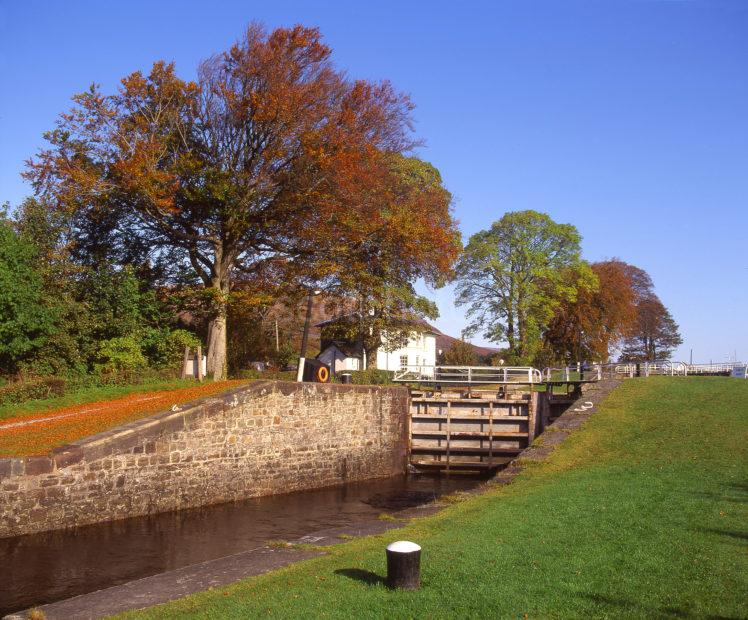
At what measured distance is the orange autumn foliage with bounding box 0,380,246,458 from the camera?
14773 millimetres

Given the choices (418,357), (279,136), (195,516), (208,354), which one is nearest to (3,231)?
(208,354)

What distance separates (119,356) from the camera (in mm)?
24016

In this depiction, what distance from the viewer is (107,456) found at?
15.1 m

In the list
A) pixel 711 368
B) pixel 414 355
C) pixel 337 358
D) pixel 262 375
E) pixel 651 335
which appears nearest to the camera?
pixel 262 375

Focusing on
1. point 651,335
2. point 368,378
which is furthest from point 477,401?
point 651,335

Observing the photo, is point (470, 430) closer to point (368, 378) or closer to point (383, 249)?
point (368, 378)

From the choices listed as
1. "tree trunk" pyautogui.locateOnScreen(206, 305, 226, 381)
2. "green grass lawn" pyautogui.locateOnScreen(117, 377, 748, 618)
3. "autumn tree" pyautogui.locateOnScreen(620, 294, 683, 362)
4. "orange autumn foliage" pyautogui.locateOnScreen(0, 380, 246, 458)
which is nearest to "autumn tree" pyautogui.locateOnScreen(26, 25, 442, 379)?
"tree trunk" pyautogui.locateOnScreen(206, 305, 226, 381)

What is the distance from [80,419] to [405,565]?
12.5m

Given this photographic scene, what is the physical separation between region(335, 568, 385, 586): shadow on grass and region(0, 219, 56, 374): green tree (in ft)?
54.5

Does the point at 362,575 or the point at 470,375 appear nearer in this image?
the point at 362,575

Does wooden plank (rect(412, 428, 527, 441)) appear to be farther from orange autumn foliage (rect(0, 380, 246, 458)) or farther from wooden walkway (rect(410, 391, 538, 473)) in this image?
orange autumn foliage (rect(0, 380, 246, 458))

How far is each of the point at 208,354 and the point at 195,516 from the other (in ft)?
33.2

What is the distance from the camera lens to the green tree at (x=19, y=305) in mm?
21188

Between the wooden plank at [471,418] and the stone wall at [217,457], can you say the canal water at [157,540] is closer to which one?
the stone wall at [217,457]
